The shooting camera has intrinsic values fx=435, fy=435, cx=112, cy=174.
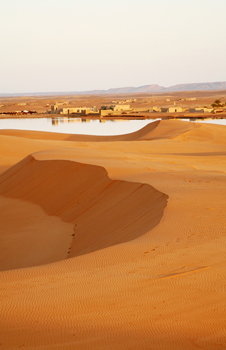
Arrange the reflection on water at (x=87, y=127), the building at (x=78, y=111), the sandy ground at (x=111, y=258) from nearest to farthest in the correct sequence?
the sandy ground at (x=111, y=258) < the reflection on water at (x=87, y=127) < the building at (x=78, y=111)

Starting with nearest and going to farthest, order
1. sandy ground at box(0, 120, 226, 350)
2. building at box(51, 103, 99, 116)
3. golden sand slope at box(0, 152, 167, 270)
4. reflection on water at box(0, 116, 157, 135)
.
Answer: sandy ground at box(0, 120, 226, 350), golden sand slope at box(0, 152, 167, 270), reflection on water at box(0, 116, 157, 135), building at box(51, 103, 99, 116)

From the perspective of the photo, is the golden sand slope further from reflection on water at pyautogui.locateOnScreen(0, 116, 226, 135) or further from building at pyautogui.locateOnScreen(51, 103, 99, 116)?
building at pyautogui.locateOnScreen(51, 103, 99, 116)

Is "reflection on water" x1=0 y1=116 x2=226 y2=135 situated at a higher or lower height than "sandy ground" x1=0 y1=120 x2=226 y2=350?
lower

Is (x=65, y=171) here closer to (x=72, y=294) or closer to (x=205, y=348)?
(x=72, y=294)

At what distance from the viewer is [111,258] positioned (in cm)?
438

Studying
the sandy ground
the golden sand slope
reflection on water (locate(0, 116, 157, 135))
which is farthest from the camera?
reflection on water (locate(0, 116, 157, 135))

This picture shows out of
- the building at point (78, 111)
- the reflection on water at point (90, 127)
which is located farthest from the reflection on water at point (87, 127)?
the building at point (78, 111)

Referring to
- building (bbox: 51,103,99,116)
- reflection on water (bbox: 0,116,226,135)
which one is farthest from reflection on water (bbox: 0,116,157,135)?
building (bbox: 51,103,99,116)

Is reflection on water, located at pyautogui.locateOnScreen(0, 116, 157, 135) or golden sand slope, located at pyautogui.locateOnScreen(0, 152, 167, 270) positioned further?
reflection on water, located at pyautogui.locateOnScreen(0, 116, 157, 135)

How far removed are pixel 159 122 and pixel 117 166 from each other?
819 inches

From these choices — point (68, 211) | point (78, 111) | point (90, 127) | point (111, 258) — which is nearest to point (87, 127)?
point (90, 127)

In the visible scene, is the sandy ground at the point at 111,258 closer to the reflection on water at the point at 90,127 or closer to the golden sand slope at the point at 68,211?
the golden sand slope at the point at 68,211

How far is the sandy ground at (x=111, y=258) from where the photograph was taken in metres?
2.81

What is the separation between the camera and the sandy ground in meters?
2.81
